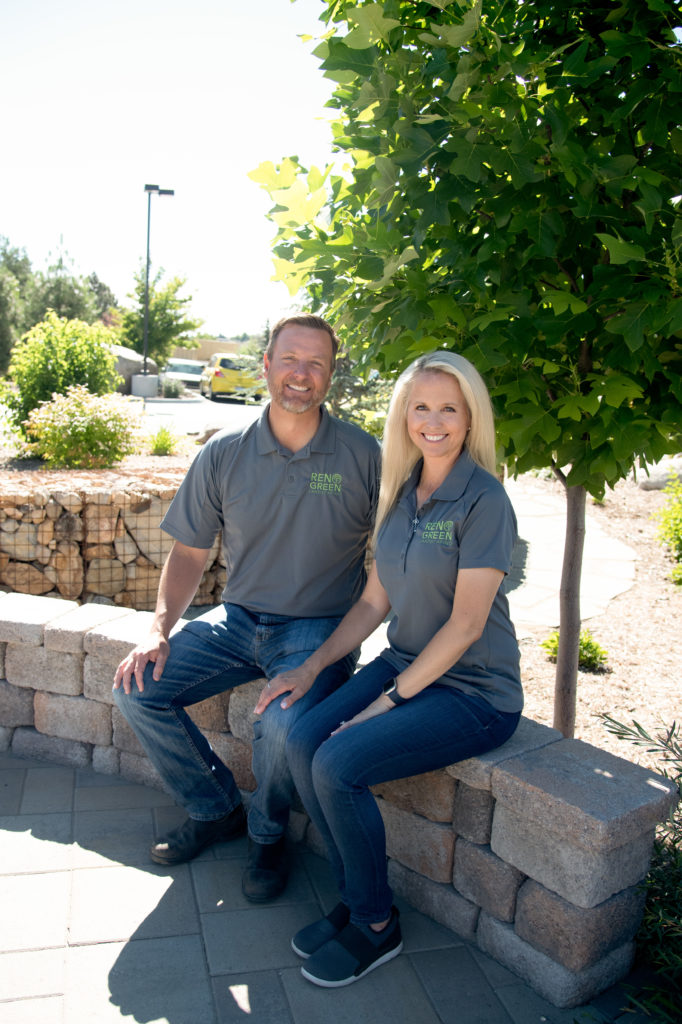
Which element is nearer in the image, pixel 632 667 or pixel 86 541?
pixel 632 667

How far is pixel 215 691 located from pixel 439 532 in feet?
3.46

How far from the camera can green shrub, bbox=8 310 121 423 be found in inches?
425

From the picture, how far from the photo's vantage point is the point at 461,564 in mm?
2322

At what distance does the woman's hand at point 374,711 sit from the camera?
238 centimetres

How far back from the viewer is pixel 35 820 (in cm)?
296

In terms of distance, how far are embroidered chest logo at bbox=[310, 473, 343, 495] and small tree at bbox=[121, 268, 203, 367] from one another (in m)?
31.3

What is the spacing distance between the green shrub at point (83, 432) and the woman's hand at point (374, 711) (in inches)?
243

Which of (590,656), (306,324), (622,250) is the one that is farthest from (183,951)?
(590,656)

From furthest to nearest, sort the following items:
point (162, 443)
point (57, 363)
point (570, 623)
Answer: point (57, 363) → point (162, 443) → point (570, 623)

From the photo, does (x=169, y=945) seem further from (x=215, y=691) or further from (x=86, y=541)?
(x=86, y=541)

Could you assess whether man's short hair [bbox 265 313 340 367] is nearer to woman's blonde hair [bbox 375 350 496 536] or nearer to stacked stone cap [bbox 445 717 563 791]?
woman's blonde hair [bbox 375 350 496 536]

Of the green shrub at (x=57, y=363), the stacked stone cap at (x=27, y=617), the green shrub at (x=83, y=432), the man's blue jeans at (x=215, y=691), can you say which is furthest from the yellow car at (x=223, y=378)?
the man's blue jeans at (x=215, y=691)

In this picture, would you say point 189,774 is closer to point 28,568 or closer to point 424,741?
point 424,741

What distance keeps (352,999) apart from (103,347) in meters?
10.5
